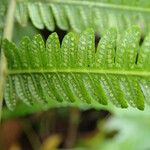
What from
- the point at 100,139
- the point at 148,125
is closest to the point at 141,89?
the point at 148,125

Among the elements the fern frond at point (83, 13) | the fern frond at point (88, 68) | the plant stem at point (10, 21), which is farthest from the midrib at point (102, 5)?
the fern frond at point (88, 68)

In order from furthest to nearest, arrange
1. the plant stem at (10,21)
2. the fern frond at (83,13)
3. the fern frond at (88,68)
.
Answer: the fern frond at (83,13)
the plant stem at (10,21)
the fern frond at (88,68)

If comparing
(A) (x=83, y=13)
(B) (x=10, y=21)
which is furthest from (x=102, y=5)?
(B) (x=10, y=21)

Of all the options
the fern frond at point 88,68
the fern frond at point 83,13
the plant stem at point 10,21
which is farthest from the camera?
the fern frond at point 83,13

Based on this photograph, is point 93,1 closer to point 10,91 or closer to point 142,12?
point 142,12

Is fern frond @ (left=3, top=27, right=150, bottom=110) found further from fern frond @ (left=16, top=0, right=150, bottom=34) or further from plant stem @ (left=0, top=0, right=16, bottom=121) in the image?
fern frond @ (left=16, top=0, right=150, bottom=34)

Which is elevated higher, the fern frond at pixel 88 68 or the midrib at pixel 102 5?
the midrib at pixel 102 5

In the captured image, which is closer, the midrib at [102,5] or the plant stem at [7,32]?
the plant stem at [7,32]

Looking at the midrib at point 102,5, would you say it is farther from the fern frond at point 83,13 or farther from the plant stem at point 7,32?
the plant stem at point 7,32
